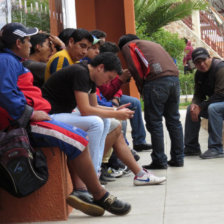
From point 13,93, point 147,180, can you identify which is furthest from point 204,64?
point 13,93

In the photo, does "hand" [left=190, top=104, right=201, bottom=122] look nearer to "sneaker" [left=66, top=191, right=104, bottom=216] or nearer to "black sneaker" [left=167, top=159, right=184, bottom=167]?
"black sneaker" [left=167, top=159, right=184, bottom=167]

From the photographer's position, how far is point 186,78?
1822 cm

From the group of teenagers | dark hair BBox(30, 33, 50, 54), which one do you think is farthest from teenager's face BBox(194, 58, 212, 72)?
dark hair BBox(30, 33, 50, 54)

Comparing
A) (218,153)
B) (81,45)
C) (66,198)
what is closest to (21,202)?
(66,198)

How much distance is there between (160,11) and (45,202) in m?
16.2

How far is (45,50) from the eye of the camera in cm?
634

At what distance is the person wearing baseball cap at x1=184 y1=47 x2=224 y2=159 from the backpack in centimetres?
388

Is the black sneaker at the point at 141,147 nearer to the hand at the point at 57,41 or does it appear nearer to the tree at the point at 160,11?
the hand at the point at 57,41

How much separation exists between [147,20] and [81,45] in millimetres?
14569

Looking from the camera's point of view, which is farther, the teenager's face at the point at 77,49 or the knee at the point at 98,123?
the teenager's face at the point at 77,49

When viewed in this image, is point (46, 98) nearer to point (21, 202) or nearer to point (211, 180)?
point (21, 202)

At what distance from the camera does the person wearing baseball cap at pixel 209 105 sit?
7957 millimetres

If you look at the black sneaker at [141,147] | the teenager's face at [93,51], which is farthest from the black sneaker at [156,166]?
the black sneaker at [141,147]

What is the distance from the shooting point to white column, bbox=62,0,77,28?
33.0 ft
